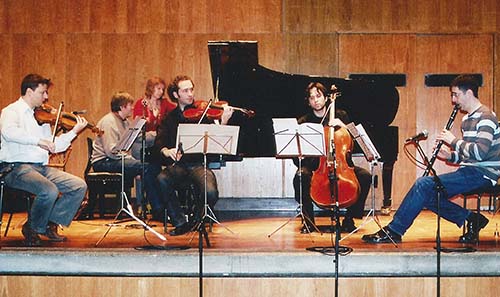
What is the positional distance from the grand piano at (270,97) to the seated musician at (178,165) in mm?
584

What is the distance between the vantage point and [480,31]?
9.09 m

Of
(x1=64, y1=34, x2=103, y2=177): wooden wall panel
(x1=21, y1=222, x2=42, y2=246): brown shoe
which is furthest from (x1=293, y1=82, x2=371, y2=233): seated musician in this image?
(x1=64, y1=34, x2=103, y2=177): wooden wall panel

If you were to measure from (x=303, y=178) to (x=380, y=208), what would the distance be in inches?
112

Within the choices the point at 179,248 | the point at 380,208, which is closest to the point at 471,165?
the point at 179,248

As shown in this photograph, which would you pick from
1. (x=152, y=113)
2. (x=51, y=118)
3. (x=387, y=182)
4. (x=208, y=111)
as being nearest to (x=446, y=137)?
(x=208, y=111)

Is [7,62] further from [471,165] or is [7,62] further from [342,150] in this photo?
[471,165]

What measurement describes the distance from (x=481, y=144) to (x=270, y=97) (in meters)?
2.62

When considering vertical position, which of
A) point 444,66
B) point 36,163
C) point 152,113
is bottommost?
point 36,163

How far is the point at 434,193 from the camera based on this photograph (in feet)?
18.7

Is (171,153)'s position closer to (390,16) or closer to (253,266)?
(253,266)

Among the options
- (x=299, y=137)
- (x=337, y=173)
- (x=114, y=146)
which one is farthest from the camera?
(x=114, y=146)

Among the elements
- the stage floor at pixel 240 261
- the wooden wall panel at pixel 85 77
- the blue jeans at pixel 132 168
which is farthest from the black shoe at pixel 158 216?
the wooden wall panel at pixel 85 77

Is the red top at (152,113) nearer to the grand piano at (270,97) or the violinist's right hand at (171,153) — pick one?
the grand piano at (270,97)

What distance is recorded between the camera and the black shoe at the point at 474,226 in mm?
5820
